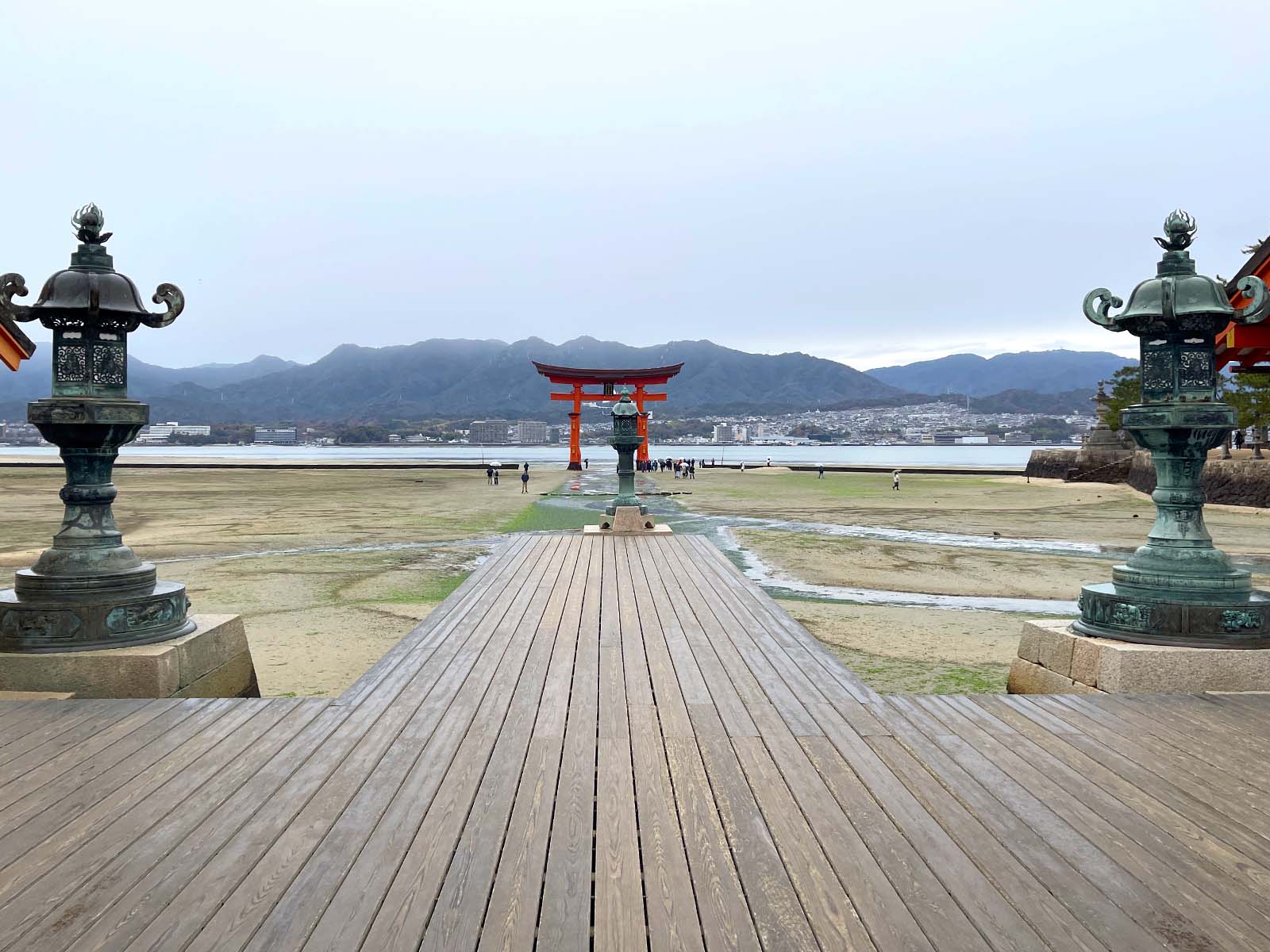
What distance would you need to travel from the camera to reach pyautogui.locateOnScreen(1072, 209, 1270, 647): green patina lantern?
16.4 feet

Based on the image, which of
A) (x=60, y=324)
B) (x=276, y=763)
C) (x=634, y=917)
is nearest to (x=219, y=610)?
(x=60, y=324)

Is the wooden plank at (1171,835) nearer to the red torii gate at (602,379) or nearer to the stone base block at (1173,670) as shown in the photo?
the stone base block at (1173,670)

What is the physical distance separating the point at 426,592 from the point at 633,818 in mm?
9030

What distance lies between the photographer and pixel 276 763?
3.68m

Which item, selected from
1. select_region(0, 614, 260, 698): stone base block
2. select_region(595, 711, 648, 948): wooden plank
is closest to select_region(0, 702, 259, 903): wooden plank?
select_region(0, 614, 260, 698): stone base block

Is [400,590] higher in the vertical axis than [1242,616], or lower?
lower

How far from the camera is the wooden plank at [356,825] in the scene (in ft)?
7.90

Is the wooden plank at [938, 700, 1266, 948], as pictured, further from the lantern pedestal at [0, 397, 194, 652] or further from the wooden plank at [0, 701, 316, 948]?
the lantern pedestal at [0, 397, 194, 652]

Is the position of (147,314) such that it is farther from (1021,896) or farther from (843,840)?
(1021,896)

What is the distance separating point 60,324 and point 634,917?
4884 mm

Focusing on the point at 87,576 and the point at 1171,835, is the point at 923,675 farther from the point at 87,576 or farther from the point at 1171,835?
the point at 87,576

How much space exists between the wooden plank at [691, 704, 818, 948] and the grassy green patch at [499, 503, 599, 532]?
15723 mm

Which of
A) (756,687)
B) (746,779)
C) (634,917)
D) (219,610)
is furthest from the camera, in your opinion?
(219,610)

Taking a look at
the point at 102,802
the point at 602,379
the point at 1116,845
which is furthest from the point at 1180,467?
the point at 602,379
